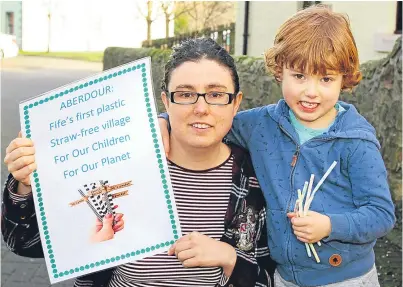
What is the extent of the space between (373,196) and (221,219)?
1.94 feet

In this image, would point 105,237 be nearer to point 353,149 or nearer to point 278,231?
point 278,231

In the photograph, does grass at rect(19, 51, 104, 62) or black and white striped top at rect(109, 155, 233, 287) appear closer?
black and white striped top at rect(109, 155, 233, 287)

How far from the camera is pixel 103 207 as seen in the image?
218 centimetres

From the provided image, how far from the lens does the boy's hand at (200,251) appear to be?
217 cm

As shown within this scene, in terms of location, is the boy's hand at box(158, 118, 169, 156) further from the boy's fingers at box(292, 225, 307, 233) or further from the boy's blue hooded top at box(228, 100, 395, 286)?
the boy's fingers at box(292, 225, 307, 233)

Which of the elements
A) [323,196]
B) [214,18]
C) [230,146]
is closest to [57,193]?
[230,146]

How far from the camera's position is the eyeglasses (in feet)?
7.38

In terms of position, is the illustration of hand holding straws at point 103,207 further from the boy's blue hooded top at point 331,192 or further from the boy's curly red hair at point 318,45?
the boy's curly red hair at point 318,45

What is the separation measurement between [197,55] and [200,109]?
25 centimetres

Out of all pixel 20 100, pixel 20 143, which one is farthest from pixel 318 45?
pixel 20 100

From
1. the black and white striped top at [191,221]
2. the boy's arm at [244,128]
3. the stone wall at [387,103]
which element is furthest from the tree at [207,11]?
the black and white striped top at [191,221]

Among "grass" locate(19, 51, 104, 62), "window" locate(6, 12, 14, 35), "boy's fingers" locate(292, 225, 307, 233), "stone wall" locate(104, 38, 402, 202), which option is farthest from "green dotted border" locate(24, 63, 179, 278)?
"window" locate(6, 12, 14, 35)

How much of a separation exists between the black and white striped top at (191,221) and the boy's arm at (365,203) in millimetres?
448

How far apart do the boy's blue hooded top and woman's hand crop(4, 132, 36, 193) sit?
0.87 m
